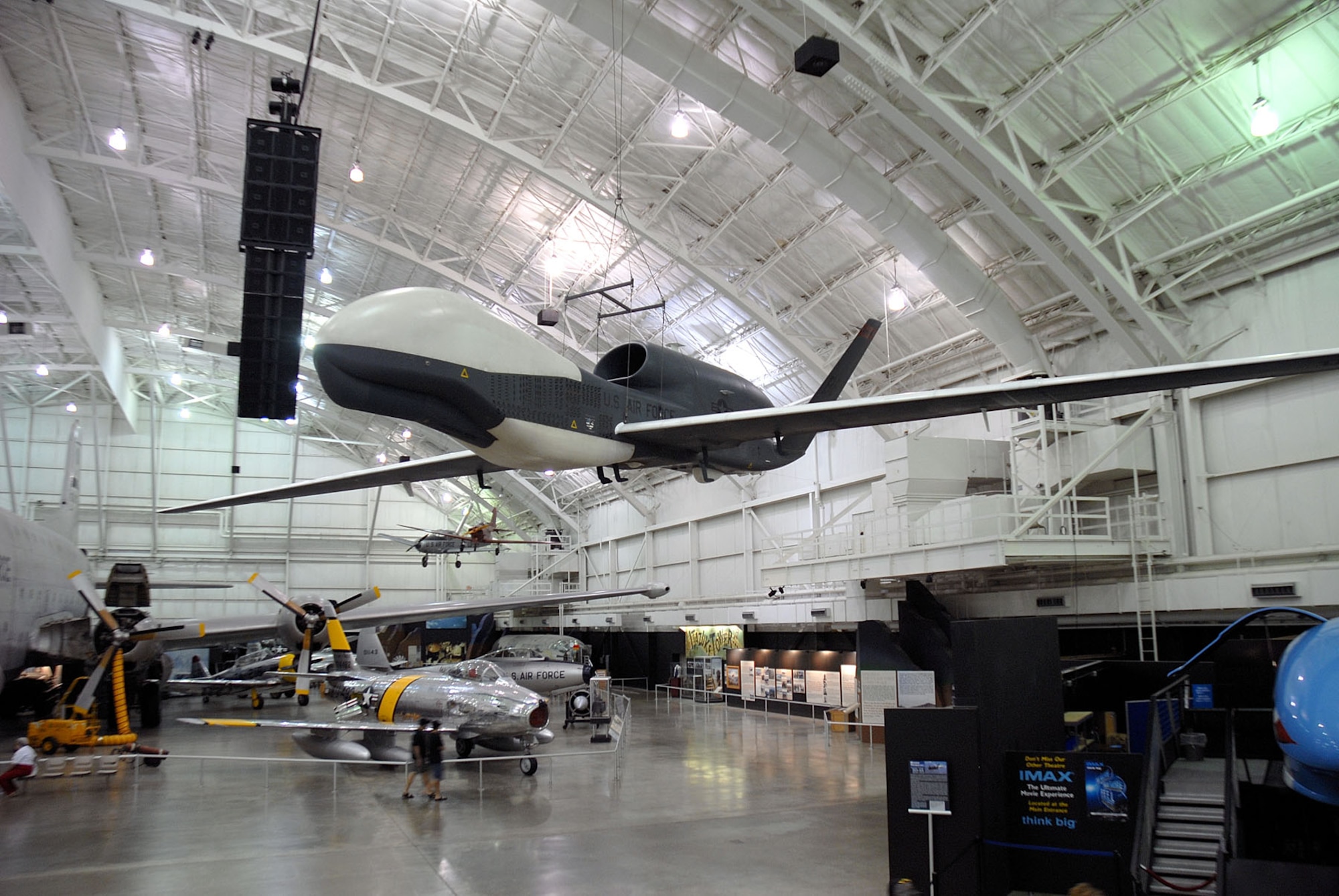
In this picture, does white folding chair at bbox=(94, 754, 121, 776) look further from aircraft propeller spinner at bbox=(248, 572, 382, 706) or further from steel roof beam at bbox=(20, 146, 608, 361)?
steel roof beam at bbox=(20, 146, 608, 361)

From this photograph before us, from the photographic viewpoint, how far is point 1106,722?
12.1 metres

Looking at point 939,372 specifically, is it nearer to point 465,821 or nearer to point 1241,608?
point 1241,608

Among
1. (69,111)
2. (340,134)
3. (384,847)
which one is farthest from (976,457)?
(69,111)

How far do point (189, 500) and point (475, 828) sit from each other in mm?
44667

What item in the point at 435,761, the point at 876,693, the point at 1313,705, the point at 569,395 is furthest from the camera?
the point at 876,693

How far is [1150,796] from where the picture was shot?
734 centimetres

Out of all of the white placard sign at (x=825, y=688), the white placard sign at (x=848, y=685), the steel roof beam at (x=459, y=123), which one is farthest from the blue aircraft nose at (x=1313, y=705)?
the white placard sign at (x=825, y=688)

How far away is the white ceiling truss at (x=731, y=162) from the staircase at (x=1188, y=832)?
35.9 feet

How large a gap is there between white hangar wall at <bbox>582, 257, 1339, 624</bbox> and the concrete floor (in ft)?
15.5

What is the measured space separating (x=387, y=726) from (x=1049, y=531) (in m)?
13.4

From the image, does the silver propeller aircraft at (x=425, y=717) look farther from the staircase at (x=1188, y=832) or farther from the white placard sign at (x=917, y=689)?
the staircase at (x=1188, y=832)

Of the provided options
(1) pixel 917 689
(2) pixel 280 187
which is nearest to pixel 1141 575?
(1) pixel 917 689

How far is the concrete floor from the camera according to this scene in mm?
8883

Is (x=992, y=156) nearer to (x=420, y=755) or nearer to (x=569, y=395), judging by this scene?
(x=569, y=395)
